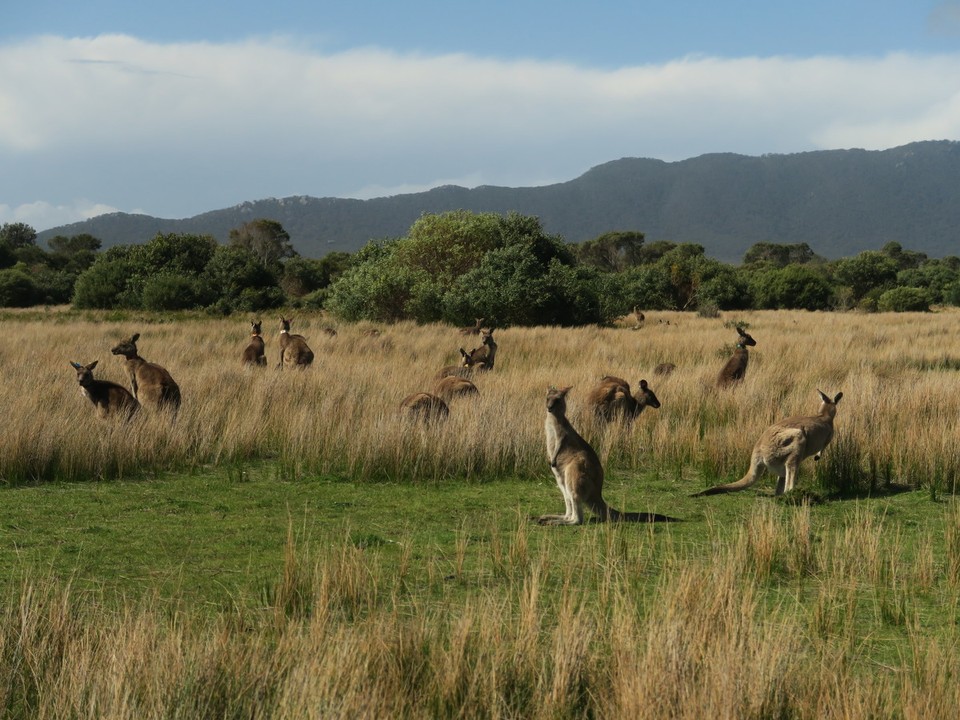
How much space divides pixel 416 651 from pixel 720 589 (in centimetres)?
154

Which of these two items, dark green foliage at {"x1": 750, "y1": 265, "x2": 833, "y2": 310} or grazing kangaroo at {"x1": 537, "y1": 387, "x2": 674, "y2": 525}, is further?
dark green foliage at {"x1": 750, "y1": 265, "x2": 833, "y2": 310}

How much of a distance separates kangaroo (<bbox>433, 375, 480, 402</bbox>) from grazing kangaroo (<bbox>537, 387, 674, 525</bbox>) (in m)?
4.30

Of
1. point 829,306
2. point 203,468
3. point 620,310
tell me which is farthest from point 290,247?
point 203,468

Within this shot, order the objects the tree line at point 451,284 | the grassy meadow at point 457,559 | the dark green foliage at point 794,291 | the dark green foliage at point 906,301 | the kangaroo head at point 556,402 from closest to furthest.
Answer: the grassy meadow at point 457,559
the kangaroo head at point 556,402
the tree line at point 451,284
the dark green foliage at point 906,301
the dark green foliage at point 794,291

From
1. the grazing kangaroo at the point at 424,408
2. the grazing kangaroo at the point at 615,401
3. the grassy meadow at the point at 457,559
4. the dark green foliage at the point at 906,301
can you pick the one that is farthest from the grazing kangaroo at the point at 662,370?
the dark green foliage at the point at 906,301

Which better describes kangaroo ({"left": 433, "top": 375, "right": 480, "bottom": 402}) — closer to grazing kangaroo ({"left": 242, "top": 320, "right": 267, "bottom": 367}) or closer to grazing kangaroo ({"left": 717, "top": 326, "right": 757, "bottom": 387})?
grazing kangaroo ({"left": 717, "top": 326, "right": 757, "bottom": 387})

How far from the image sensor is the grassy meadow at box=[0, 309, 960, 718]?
373 cm

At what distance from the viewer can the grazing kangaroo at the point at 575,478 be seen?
704cm

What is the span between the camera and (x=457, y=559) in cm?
573

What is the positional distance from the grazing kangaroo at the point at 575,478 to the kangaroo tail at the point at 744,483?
0.83m

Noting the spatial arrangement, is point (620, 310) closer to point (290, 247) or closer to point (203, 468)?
point (203, 468)

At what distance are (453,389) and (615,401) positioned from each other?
7.19 ft

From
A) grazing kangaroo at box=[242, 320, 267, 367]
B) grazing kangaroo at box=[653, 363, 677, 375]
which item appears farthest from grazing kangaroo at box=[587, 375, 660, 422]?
grazing kangaroo at box=[242, 320, 267, 367]

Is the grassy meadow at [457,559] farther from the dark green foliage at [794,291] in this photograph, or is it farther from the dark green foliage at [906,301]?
the dark green foliage at [794,291]
